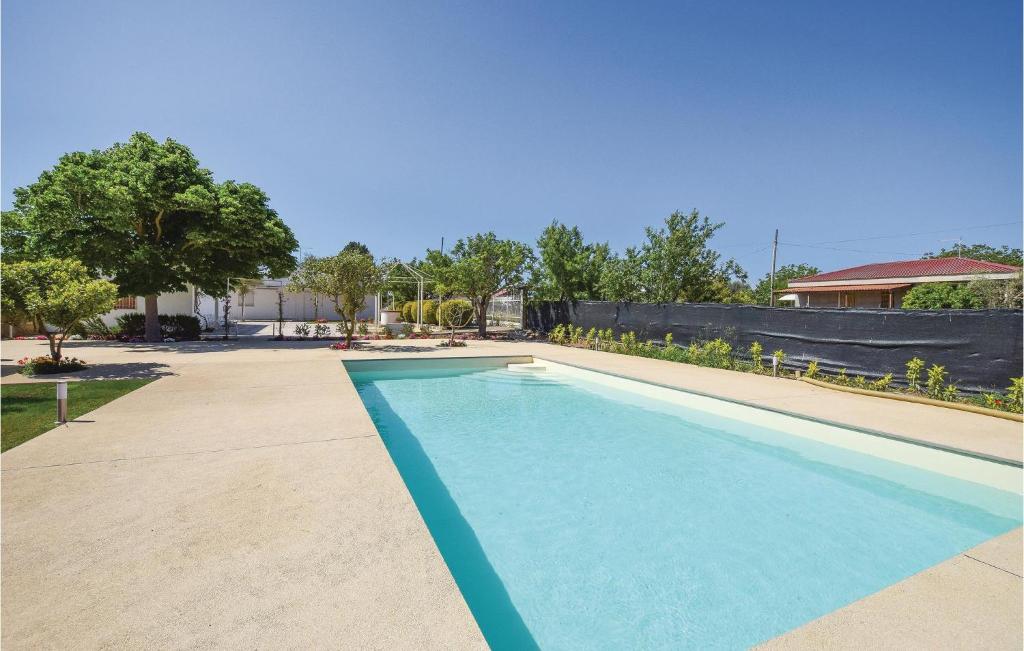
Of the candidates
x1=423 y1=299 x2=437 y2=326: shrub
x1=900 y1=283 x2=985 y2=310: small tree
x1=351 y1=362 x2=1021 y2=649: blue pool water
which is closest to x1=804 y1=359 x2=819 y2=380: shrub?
x1=351 y1=362 x2=1021 y2=649: blue pool water

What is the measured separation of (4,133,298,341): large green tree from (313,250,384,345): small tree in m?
2.89

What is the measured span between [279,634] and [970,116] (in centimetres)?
1832

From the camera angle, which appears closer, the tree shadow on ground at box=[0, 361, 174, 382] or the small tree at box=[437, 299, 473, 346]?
the tree shadow on ground at box=[0, 361, 174, 382]

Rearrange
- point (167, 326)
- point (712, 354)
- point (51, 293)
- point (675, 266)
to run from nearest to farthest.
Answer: point (51, 293) → point (712, 354) → point (675, 266) → point (167, 326)

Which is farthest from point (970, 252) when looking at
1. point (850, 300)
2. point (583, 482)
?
point (583, 482)

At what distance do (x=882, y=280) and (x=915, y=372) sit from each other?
63.1 ft

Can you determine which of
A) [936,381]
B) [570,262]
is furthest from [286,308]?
[936,381]

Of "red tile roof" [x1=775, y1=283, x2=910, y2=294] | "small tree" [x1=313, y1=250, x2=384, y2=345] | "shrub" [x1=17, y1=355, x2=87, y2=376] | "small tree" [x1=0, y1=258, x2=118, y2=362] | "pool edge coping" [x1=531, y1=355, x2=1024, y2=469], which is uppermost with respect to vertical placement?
"red tile roof" [x1=775, y1=283, x2=910, y2=294]

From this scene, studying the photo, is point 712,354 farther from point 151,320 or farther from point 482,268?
point 151,320

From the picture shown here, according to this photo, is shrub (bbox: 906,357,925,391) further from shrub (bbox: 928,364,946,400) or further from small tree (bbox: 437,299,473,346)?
small tree (bbox: 437,299,473,346)

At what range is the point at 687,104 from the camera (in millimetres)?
13156

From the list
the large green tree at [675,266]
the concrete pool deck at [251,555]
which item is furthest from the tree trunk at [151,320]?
the large green tree at [675,266]

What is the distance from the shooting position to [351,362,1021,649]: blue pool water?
8.82 feet

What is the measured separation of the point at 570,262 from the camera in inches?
725
